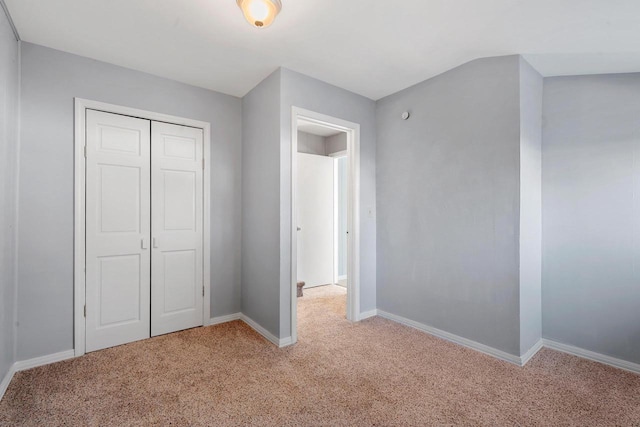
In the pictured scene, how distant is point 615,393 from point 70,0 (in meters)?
4.32

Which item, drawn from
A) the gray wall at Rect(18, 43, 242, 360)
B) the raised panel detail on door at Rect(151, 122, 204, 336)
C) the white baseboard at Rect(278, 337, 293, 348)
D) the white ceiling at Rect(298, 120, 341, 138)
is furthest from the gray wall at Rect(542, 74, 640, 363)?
the gray wall at Rect(18, 43, 242, 360)

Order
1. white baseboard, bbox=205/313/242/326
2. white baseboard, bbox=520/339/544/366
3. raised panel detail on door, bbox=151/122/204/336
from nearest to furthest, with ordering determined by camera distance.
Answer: white baseboard, bbox=520/339/544/366
raised panel detail on door, bbox=151/122/204/336
white baseboard, bbox=205/313/242/326

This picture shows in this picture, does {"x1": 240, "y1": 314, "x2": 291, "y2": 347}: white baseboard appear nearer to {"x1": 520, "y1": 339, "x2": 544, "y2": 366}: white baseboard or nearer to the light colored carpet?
the light colored carpet

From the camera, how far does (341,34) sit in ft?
7.20

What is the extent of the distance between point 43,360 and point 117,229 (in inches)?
43.5

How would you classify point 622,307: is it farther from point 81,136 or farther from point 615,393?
point 81,136

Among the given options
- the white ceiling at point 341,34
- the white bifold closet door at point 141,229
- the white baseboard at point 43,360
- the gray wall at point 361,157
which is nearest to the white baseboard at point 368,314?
the gray wall at point 361,157

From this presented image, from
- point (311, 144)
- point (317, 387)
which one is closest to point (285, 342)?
point (317, 387)

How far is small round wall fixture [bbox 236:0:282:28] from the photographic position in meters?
1.73

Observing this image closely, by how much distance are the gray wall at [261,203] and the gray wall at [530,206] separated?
79.1 inches

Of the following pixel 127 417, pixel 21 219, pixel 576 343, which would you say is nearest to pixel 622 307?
pixel 576 343

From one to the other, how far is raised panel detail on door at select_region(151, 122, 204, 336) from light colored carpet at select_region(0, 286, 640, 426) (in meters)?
0.34

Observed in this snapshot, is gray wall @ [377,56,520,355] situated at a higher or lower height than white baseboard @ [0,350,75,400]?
higher

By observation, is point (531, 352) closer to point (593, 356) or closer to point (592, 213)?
point (593, 356)
